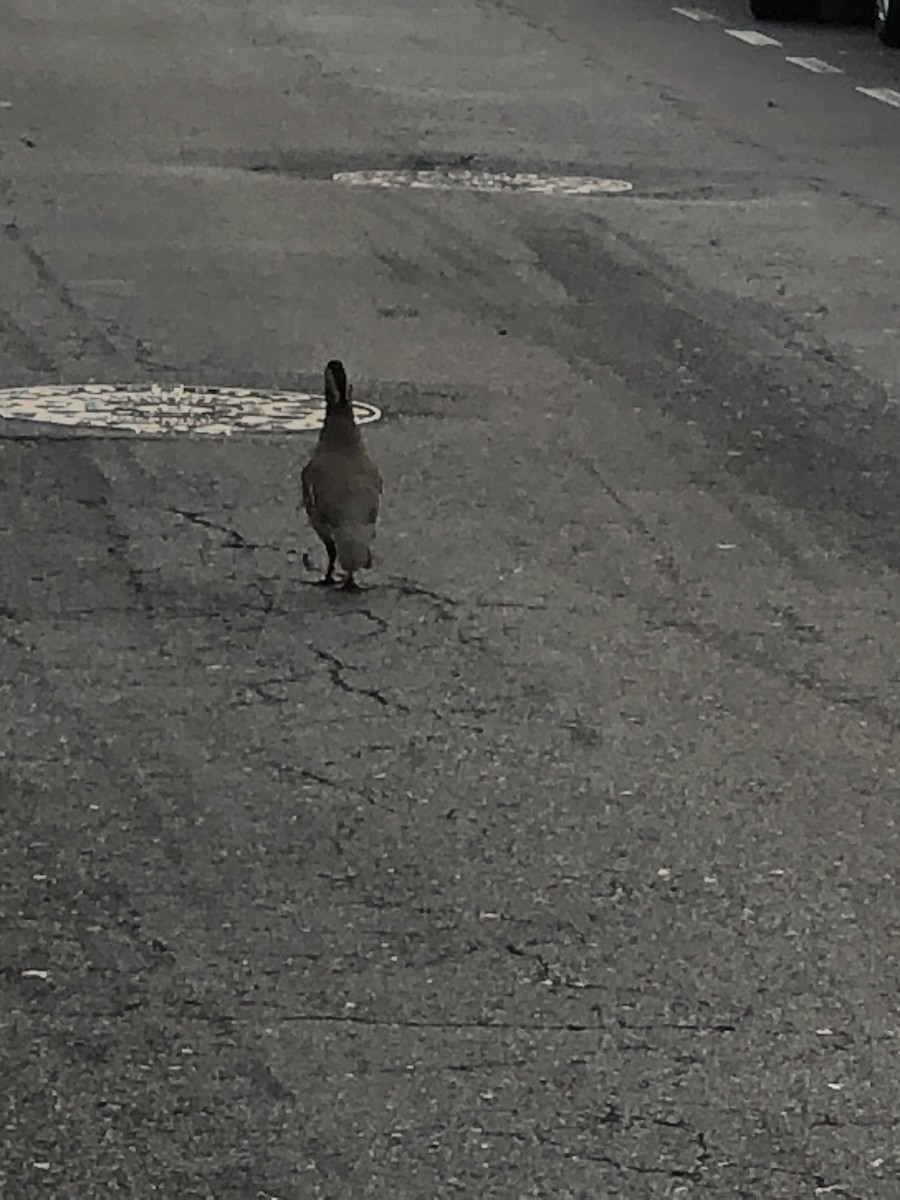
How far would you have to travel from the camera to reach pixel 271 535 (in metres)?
7.96

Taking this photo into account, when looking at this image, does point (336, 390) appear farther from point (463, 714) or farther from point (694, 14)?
point (694, 14)

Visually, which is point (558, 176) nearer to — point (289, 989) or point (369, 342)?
point (369, 342)

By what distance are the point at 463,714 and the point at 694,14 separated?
18.7 m

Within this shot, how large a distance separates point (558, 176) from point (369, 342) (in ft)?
14.4

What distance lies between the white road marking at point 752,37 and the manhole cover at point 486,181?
7.65m

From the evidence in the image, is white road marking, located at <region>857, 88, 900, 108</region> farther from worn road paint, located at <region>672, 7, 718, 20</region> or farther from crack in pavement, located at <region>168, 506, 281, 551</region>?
crack in pavement, located at <region>168, 506, 281, 551</region>

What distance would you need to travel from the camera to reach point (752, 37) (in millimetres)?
22438

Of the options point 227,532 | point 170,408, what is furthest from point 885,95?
point 227,532

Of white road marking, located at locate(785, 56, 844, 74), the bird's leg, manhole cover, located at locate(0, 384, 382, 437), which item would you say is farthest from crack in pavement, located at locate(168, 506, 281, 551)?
white road marking, located at locate(785, 56, 844, 74)

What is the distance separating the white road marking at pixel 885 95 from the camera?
18250 mm

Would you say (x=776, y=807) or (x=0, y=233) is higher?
(x=776, y=807)

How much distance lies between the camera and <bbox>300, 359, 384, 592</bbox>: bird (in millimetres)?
7320

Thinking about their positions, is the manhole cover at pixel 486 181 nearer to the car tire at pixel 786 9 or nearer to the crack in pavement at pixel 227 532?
the crack in pavement at pixel 227 532

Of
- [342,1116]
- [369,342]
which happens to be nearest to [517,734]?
[342,1116]
